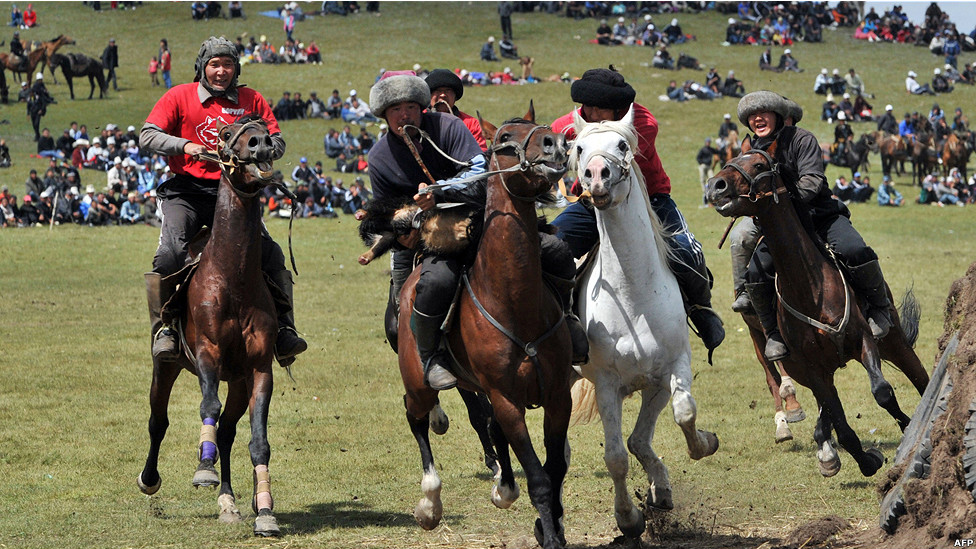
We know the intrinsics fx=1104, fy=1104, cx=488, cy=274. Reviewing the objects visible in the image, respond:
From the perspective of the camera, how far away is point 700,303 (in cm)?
815

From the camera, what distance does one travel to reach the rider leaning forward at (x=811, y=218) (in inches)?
338

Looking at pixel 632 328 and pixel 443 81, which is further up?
pixel 443 81

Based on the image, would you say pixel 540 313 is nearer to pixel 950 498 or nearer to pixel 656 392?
pixel 656 392

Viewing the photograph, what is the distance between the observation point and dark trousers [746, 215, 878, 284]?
28.2 feet

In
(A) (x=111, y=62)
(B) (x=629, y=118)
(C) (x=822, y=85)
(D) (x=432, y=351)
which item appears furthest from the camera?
(C) (x=822, y=85)

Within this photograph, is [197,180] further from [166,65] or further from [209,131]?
[166,65]

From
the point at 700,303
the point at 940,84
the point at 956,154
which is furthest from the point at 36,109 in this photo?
the point at 940,84

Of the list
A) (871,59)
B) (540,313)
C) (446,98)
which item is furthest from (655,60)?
(540,313)

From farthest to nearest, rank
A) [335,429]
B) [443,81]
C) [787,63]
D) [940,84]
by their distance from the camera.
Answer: [787,63]
[940,84]
[335,429]
[443,81]

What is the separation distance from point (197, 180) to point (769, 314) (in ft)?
15.8

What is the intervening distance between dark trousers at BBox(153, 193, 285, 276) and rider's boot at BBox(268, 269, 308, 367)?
0.30 ft

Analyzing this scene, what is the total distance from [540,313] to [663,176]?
245 cm

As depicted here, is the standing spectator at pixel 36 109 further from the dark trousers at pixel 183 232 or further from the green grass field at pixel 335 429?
the dark trousers at pixel 183 232

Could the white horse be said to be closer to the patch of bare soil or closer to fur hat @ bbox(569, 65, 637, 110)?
fur hat @ bbox(569, 65, 637, 110)
